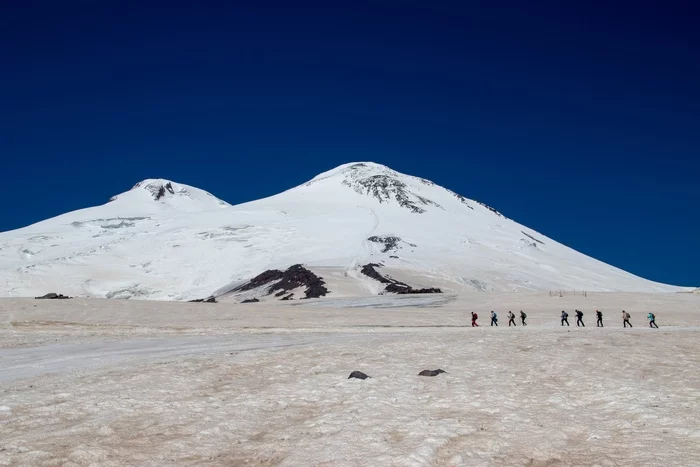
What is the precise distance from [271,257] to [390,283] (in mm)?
47874

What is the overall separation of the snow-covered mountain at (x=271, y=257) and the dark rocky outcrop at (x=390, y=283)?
3.48ft

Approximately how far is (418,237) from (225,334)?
135486mm

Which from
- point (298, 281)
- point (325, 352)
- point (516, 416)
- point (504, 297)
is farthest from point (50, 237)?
point (516, 416)

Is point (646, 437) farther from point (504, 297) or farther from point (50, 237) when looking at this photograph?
point (50, 237)

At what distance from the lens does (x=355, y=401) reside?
52.5 ft

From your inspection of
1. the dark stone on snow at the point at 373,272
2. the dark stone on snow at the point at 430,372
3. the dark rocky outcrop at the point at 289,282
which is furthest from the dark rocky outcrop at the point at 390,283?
the dark stone on snow at the point at 430,372

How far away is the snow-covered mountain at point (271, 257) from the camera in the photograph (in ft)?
387

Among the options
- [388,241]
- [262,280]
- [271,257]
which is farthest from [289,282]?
[388,241]

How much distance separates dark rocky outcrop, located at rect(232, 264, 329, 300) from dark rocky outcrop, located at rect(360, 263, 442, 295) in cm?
988

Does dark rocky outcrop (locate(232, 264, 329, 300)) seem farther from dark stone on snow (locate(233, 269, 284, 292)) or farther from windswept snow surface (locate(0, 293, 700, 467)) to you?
windswept snow surface (locate(0, 293, 700, 467))

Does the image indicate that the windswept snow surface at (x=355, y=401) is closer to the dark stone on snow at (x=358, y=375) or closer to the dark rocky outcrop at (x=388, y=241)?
the dark stone on snow at (x=358, y=375)

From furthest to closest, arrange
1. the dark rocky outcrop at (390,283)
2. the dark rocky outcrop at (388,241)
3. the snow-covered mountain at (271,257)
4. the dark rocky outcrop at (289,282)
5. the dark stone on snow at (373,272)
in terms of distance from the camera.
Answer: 1. the dark rocky outcrop at (388,241)
2. the snow-covered mountain at (271,257)
3. the dark stone on snow at (373,272)
4. the dark rocky outcrop at (289,282)
5. the dark rocky outcrop at (390,283)

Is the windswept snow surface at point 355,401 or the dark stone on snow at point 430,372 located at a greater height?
the dark stone on snow at point 430,372

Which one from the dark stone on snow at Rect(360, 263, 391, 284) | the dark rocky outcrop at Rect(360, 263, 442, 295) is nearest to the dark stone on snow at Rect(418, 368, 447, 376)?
the dark rocky outcrop at Rect(360, 263, 442, 295)
